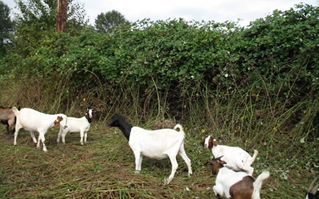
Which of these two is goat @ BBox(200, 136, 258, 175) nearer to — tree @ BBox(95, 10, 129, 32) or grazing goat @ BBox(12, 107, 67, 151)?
grazing goat @ BBox(12, 107, 67, 151)

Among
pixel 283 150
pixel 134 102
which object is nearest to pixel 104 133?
pixel 134 102

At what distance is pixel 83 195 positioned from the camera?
13.1ft

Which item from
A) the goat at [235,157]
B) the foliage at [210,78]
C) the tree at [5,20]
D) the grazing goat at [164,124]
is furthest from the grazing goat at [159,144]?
the tree at [5,20]

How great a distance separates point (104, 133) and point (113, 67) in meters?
1.78

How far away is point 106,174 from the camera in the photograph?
4.63 m

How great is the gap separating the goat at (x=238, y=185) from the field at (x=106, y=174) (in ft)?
1.61

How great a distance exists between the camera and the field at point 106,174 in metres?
4.14

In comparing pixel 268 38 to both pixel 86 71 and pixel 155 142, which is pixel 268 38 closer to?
pixel 155 142

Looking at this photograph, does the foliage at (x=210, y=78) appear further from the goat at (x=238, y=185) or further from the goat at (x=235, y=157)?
the goat at (x=238, y=185)

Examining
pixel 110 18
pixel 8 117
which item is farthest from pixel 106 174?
pixel 110 18

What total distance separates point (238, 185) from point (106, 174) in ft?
6.87

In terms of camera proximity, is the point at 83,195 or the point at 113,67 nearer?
the point at 83,195

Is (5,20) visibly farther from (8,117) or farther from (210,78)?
(210,78)

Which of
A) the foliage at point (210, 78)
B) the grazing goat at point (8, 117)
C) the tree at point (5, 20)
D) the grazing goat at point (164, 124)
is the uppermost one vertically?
the tree at point (5, 20)
